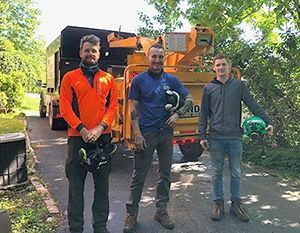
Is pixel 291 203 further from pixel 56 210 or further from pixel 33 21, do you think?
pixel 33 21

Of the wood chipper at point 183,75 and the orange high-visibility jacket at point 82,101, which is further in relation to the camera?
the wood chipper at point 183,75

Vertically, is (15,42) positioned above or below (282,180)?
above

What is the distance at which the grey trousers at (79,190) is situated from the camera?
11.4 ft

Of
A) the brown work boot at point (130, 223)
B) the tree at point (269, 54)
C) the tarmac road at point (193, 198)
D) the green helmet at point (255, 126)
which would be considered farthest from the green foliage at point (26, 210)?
the tree at point (269, 54)

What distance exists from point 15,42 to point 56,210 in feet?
118

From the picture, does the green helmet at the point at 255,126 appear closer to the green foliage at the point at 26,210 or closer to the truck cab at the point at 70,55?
the green foliage at the point at 26,210

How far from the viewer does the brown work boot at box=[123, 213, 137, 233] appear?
3.88 m

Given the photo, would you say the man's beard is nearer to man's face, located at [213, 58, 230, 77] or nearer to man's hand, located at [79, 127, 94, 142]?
man's hand, located at [79, 127, 94, 142]

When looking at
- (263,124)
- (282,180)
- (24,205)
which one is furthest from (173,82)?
(282,180)

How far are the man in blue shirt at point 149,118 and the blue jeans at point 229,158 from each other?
654 millimetres

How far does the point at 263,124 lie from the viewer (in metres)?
4.26

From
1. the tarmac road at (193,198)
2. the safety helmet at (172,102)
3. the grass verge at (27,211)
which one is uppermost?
the safety helmet at (172,102)

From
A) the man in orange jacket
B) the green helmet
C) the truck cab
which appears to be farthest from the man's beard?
the truck cab

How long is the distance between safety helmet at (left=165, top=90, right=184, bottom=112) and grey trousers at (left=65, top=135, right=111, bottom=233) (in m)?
0.94
